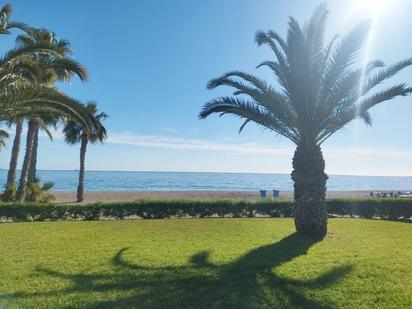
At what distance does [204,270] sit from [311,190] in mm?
5677

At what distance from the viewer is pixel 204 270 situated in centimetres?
746

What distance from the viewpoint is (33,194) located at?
2250cm

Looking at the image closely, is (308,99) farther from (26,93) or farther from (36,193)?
(36,193)

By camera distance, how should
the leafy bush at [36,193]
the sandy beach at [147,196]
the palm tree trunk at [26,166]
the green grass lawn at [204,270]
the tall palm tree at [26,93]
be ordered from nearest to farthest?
the green grass lawn at [204,270]
the tall palm tree at [26,93]
the palm tree trunk at [26,166]
the leafy bush at [36,193]
the sandy beach at [147,196]

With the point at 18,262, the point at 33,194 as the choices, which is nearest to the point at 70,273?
the point at 18,262

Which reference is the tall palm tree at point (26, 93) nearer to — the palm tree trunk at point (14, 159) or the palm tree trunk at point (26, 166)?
the palm tree trunk at point (26, 166)

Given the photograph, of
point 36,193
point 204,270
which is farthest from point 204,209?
point 204,270

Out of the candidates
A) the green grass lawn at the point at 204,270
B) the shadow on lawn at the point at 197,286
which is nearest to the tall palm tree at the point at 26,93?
the green grass lawn at the point at 204,270

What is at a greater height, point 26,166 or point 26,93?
point 26,93

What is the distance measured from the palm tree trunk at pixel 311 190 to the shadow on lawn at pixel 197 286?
12.5 feet

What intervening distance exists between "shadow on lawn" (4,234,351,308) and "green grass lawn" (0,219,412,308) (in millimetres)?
16

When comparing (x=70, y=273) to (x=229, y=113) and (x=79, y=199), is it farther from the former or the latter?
(x=79, y=199)

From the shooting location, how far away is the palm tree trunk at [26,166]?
20828 mm

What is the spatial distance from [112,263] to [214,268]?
2.18 meters
